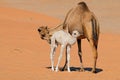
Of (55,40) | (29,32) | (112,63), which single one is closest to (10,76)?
(55,40)

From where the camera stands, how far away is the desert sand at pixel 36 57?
43.7ft

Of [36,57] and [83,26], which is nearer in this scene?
[83,26]

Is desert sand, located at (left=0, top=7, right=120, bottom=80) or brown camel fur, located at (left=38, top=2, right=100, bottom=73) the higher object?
brown camel fur, located at (left=38, top=2, right=100, bottom=73)

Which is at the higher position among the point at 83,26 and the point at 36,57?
the point at 83,26

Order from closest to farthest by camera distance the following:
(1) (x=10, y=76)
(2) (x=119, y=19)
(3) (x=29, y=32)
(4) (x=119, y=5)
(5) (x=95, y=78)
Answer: (1) (x=10, y=76) < (5) (x=95, y=78) < (3) (x=29, y=32) < (2) (x=119, y=19) < (4) (x=119, y=5)

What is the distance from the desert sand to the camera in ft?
43.7

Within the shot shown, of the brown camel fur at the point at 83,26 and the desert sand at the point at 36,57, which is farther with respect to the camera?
the brown camel fur at the point at 83,26

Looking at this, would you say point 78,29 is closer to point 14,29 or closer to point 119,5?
point 14,29

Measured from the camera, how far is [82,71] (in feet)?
48.2

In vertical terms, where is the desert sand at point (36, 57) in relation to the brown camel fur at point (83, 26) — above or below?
below

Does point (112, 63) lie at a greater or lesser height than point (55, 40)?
lesser

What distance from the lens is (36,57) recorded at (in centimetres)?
1772

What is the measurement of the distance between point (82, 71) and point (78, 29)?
1.24 metres

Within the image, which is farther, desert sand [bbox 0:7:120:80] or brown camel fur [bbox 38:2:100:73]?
brown camel fur [bbox 38:2:100:73]
